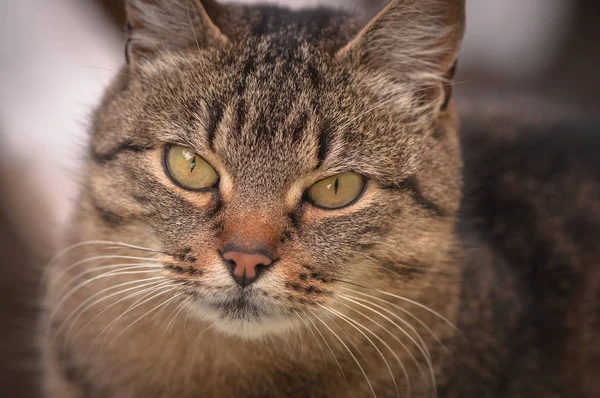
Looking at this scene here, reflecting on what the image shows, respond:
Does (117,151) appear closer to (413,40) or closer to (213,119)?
(213,119)

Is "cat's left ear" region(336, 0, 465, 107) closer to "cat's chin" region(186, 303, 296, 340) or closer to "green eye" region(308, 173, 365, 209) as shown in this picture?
"green eye" region(308, 173, 365, 209)

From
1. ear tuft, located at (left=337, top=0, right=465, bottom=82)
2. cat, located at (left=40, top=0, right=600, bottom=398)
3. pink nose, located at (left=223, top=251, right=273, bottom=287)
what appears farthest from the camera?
ear tuft, located at (left=337, top=0, right=465, bottom=82)

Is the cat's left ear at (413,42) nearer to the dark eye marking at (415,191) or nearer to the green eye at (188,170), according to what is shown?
the dark eye marking at (415,191)

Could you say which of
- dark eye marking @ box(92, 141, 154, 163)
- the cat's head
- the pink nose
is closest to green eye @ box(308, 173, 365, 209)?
the cat's head

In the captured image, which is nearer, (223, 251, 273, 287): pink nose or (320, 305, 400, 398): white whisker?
(223, 251, 273, 287): pink nose

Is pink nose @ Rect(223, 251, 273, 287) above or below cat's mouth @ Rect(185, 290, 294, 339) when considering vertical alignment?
above

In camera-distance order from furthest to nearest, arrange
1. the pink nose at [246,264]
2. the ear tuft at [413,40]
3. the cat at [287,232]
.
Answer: the ear tuft at [413,40], the cat at [287,232], the pink nose at [246,264]

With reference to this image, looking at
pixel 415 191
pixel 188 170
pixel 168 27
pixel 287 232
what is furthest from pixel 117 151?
pixel 415 191

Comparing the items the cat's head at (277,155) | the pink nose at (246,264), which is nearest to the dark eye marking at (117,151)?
the cat's head at (277,155)
